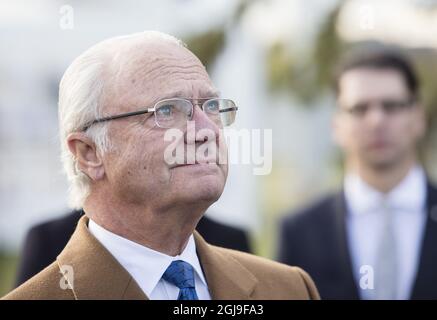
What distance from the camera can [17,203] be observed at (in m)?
5.70

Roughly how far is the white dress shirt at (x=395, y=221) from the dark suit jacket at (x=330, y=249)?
38mm

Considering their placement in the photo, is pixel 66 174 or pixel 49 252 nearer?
pixel 66 174

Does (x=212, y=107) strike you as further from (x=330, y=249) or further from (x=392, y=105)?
(x=392, y=105)

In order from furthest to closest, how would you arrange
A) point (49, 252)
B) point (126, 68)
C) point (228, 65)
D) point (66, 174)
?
point (228, 65), point (49, 252), point (66, 174), point (126, 68)

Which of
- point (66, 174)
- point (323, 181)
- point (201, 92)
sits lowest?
point (323, 181)

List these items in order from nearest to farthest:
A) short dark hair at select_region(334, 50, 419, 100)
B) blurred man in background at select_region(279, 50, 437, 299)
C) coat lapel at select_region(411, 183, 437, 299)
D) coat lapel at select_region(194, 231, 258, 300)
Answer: coat lapel at select_region(194, 231, 258, 300)
coat lapel at select_region(411, 183, 437, 299)
blurred man in background at select_region(279, 50, 437, 299)
short dark hair at select_region(334, 50, 419, 100)

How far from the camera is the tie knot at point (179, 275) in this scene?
228 cm

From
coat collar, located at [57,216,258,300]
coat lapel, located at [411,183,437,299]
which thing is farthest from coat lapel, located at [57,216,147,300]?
coat lapel, located at [411,183,437,299]

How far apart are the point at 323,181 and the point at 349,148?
2473 millimetres

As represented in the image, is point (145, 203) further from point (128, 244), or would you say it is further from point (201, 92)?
point (201, 92)

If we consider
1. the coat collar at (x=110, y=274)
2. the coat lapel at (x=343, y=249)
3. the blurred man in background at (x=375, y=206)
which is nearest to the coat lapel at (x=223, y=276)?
the coat collar at (x=110, y=274)

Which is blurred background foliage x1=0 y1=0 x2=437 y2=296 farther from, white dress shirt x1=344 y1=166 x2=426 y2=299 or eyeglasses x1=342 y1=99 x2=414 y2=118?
white dress shirt x1=344 y1=166 x2=426 y2=299

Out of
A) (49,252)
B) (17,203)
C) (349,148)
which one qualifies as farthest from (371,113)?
(17,203)

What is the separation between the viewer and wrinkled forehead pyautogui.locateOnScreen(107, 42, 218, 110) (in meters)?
2.22
